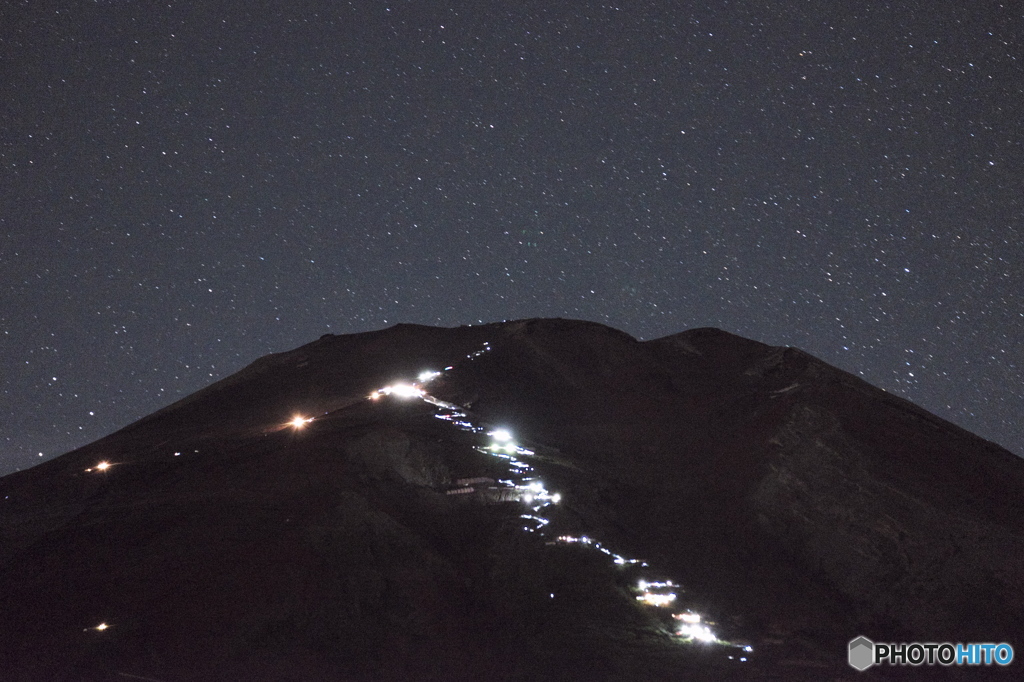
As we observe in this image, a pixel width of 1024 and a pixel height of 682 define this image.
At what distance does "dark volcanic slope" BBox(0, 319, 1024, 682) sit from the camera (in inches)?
471

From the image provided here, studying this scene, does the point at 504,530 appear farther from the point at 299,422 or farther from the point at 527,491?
the point at 299,422

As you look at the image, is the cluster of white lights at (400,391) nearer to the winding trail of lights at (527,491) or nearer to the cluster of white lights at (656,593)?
the winding trail of lights at (527,491)

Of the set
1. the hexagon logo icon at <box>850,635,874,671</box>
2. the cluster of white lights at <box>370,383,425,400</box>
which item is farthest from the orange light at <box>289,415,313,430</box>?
the hexagon logo icon at <box>850,635,874,671</box>

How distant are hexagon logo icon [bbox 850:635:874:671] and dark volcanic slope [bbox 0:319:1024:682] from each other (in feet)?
0.54

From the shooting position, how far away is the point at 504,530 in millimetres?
14398

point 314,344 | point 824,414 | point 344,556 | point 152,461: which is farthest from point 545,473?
point 314,344

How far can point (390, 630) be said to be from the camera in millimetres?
12258

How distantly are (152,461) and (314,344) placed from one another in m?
6.21

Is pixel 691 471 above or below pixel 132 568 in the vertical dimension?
above

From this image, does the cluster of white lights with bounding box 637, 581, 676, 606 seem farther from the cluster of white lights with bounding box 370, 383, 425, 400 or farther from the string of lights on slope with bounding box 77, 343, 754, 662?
the cluster of white lights with bounding box 370, 383, 425, 400

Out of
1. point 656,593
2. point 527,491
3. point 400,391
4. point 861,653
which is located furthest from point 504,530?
point 861,653

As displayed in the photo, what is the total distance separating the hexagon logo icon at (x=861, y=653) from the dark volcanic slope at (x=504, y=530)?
6.5 inches

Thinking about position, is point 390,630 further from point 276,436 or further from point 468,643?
point 276,436

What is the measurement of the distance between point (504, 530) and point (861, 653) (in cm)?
546
